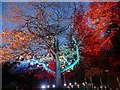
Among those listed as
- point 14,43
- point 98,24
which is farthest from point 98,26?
point 14,43

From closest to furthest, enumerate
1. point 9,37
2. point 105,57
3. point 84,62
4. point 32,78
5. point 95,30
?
point 9,37 < point 95,30 < point 105,57 < point 84,62 < point 32,78

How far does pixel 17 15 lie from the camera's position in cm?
905

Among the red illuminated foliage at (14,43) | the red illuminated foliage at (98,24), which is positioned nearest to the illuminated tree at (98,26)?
the red illuminated foliage at (98,24)

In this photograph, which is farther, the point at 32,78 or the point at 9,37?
the point at 32,78

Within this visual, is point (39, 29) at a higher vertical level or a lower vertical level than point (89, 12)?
lower

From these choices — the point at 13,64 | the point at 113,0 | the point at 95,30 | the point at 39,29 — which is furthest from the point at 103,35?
the point at 13,64

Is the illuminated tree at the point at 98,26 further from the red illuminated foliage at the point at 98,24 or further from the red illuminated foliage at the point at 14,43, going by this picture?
the red illuminated foliage at the point at 14,43

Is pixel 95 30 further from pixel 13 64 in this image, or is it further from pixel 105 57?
pixel 13 64

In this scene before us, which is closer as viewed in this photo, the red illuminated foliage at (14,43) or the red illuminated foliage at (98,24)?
the red illuminated foliage at (14,43)

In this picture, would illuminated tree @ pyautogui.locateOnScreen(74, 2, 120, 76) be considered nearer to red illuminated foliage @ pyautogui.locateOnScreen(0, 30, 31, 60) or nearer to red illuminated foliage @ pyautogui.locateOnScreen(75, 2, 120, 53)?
red illuminated foliage @ pyautogui.locateOnScreen(75, 2, 120, 53)

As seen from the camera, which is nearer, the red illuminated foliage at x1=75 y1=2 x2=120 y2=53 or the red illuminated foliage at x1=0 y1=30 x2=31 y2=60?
the red illuminated foliage at x1=0 y1=30 x2=31 y2=60

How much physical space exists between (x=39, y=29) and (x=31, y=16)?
622mm

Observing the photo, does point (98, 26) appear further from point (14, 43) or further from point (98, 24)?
point (14, 43)

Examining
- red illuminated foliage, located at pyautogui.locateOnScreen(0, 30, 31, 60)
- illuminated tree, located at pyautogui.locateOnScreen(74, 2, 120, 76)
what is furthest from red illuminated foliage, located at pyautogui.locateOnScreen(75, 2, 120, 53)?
red illuminated foliage, located at pyautogui.locateOnScreen(0, 30, 31, 60)
